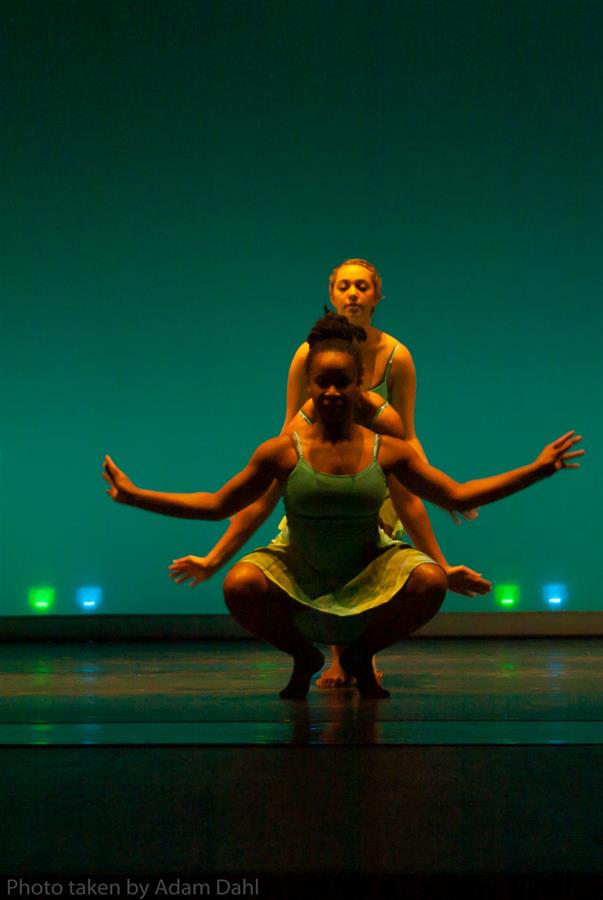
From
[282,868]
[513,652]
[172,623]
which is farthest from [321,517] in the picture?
[172,623]

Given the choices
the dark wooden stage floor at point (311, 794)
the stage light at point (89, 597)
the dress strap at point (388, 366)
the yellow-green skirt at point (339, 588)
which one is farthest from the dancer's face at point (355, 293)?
the stage light at point (89, 597)

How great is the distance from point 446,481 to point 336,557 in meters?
0.28

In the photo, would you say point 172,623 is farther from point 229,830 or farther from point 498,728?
point 229,830

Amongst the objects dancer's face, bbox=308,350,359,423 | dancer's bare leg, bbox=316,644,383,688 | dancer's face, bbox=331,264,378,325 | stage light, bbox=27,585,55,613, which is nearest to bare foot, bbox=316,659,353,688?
dancer's bare leg, bbox=316,644,383,688

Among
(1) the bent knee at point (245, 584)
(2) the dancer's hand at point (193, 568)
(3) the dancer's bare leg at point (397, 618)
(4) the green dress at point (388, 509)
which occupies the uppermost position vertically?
(4) the green dress at point (388, 509)

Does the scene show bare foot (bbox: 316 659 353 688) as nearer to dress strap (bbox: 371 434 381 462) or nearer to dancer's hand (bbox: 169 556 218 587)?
dancer's hand (bbox: 169 556 218 587)

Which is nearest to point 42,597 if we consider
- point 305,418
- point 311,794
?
point 305,418

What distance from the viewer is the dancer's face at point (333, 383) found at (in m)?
2.48

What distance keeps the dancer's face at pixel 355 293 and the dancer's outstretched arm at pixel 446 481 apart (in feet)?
2.07

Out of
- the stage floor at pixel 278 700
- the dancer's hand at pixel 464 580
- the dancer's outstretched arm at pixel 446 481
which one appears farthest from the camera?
the dancer's hand at pixel 464 580

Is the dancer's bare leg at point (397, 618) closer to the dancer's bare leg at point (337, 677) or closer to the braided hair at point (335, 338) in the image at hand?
the dancer's bare leg at point (337, 677)

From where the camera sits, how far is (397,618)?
98.0 inches

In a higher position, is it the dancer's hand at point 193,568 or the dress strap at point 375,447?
the dress strap at point 375,447

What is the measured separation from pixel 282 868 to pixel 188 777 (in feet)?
0.95
